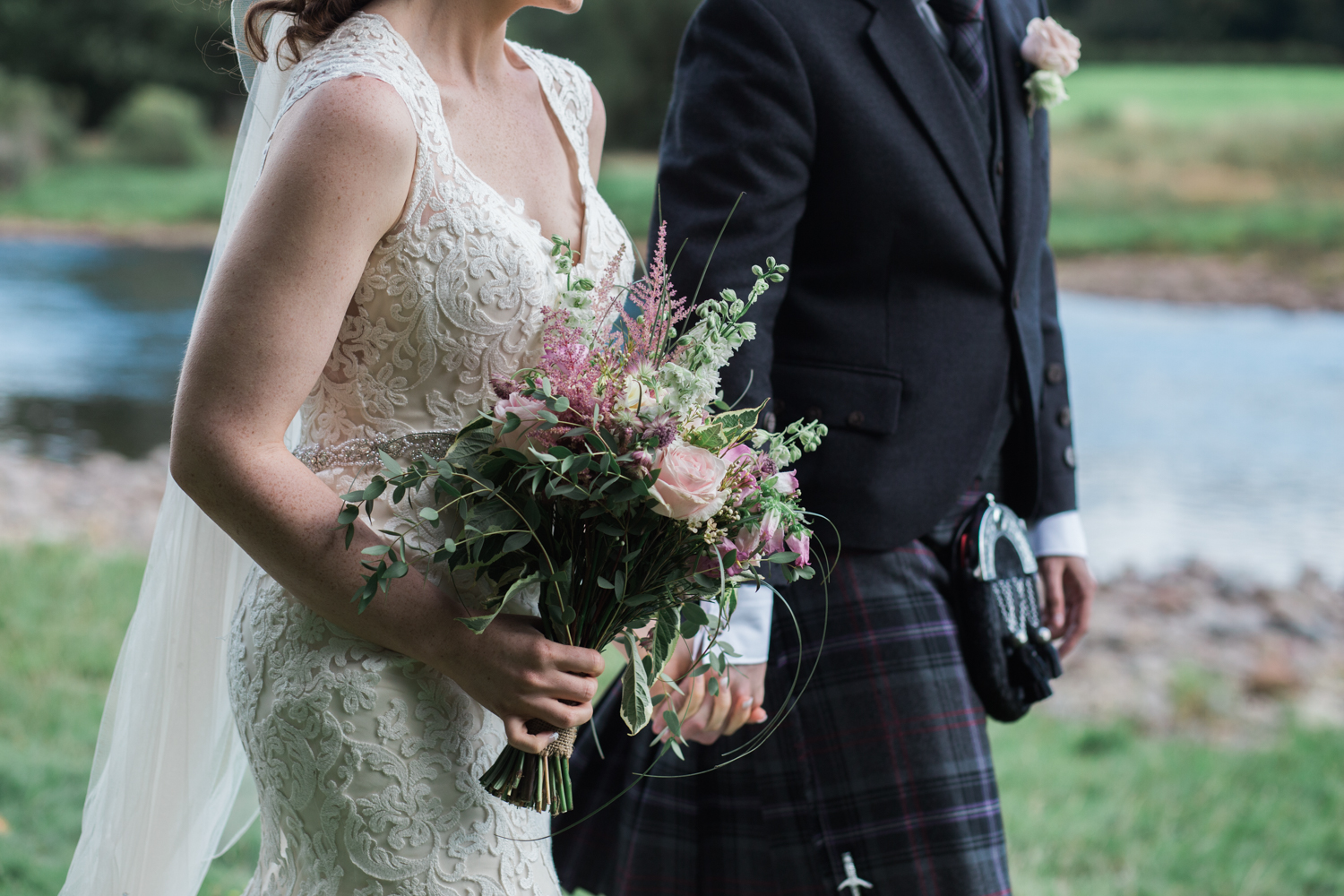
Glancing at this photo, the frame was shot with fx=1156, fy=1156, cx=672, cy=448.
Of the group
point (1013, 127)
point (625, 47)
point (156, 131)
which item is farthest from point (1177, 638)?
point (156, 131)

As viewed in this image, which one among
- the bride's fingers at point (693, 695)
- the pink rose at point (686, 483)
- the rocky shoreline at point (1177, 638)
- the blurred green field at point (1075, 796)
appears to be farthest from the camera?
the rocky shoreline at point (1177, 638)

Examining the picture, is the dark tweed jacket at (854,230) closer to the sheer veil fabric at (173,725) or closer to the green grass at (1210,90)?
the sheer veil fabric at (173,725)

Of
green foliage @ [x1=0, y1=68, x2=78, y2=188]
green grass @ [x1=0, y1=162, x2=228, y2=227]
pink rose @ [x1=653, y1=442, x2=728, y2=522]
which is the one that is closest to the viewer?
pink rose @ [x1=653, y1=442, x2=728, y2=522]

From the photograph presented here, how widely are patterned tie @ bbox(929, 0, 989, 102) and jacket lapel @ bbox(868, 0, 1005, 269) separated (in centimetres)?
7

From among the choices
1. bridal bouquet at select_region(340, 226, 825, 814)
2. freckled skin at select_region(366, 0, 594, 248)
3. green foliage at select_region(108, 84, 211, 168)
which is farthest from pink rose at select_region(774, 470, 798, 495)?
green foliage at select_region(108, 84, 211, 168)

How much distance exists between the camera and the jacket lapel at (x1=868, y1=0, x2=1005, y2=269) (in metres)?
1.58

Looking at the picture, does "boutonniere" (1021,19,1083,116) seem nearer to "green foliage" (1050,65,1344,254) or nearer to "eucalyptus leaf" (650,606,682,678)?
"eucalyptus leaf" (650,606,682,678)

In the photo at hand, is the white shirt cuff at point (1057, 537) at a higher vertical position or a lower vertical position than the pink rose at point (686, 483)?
lower

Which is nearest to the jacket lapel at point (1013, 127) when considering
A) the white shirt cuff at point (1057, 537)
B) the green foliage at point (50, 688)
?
the white shirt cuff at point (1057, 537)

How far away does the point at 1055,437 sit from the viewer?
72.2 inches

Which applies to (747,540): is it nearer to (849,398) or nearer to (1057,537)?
(849,398)

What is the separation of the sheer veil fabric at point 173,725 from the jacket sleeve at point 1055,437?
1.14 meters

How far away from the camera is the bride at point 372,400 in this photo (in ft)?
3.49

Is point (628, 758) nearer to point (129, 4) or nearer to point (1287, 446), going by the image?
point (1287, 446)
